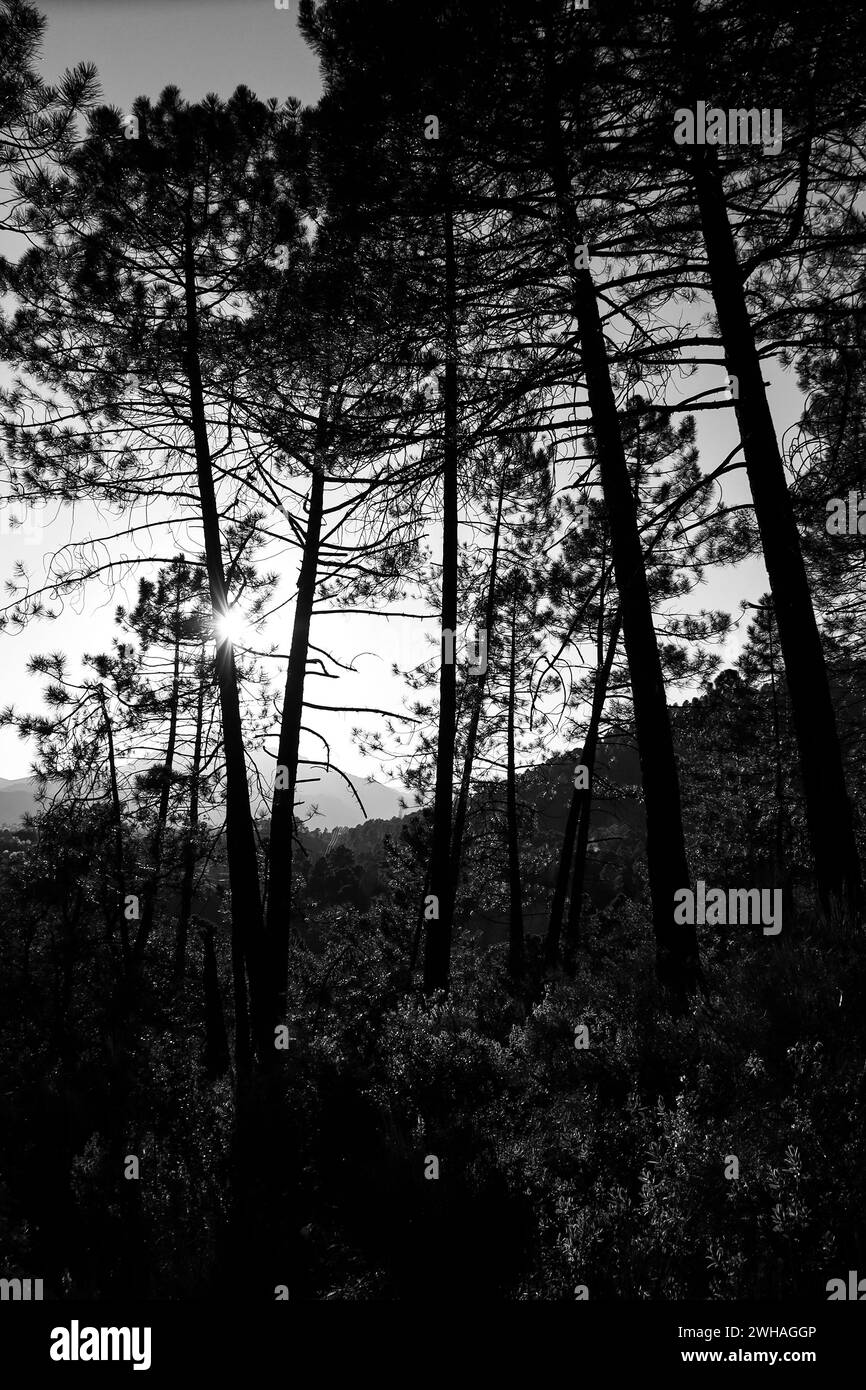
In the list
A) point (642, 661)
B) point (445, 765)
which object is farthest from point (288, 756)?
point (642, 661)

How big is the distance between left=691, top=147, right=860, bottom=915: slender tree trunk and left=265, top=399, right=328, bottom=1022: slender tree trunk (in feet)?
16.4

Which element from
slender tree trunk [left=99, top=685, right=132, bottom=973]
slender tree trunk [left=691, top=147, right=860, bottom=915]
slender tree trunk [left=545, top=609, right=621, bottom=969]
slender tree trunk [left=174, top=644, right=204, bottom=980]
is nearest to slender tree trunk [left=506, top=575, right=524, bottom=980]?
slender tree trunk [left=545, top=609, right=621, bottom=969]

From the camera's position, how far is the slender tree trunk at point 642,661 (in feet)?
20.4

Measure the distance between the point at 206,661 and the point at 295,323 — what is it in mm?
4901

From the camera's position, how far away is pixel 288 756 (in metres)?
9.14

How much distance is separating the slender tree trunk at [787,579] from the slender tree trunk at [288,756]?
4.99 m

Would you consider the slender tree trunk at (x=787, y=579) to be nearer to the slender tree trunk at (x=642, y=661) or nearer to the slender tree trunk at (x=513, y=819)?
the slender tree trunk at (x=642, y=661)

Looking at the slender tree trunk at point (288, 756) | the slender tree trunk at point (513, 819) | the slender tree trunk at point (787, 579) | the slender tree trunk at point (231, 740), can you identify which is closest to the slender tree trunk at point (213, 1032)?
the slender tree trunk at point (288, 756)

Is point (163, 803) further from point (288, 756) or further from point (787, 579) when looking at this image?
point (787, 579)

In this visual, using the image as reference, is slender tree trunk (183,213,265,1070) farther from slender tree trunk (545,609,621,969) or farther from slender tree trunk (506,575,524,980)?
slender tree trunk (506,575,524,980)

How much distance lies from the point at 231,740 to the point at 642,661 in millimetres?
4469

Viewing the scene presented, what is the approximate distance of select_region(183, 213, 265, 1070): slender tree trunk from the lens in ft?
24.5

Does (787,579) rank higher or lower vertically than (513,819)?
higher

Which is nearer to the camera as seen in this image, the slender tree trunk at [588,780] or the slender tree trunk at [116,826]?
the slender tree trunk at [116,826]
